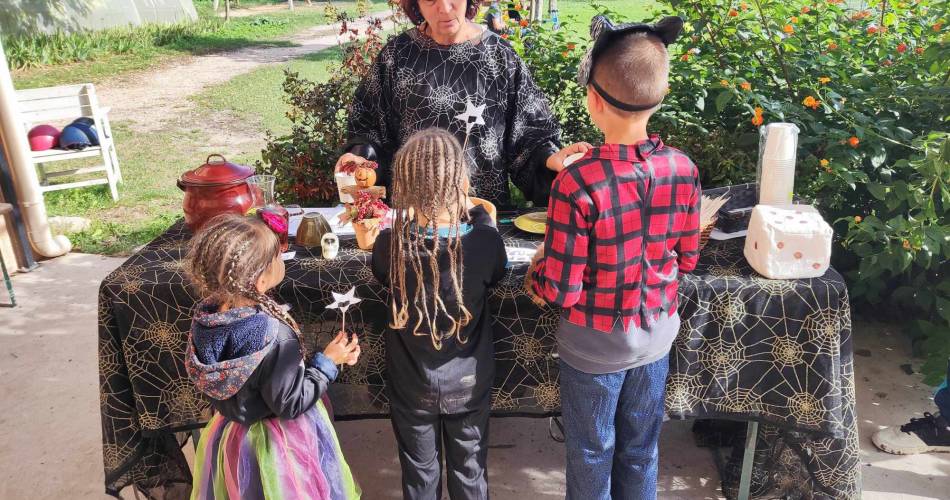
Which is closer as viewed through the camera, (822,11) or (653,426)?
(653,426)

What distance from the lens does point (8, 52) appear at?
40.8 feet

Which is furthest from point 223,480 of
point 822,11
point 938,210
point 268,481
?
point 822,11

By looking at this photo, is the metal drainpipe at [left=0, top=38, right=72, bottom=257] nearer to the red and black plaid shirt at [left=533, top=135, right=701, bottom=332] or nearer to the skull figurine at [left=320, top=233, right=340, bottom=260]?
the skull figurine at [left=320, top=233, right=340, bottom=260]

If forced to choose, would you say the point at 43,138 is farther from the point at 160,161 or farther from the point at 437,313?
the point at 437,313

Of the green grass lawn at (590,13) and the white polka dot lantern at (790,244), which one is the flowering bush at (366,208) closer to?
the green grass lawn at (590,13)

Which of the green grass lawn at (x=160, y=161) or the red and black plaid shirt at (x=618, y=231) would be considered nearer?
the red and black plaid shirt at (x=618, y=231)

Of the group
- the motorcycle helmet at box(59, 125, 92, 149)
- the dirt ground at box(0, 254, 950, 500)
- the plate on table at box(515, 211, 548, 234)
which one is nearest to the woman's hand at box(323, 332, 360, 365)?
the plate on table at box(515, 211, 548, 234)

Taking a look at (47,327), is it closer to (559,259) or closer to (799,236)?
(559,259)

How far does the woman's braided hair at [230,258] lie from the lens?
1.74m

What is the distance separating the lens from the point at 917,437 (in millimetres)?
2898

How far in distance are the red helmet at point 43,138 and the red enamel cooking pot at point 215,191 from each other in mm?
4868

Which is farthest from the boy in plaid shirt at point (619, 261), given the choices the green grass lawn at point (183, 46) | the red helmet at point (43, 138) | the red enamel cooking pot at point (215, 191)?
the green grass lawn at point (183, 46)

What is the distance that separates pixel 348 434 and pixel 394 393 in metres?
1.05

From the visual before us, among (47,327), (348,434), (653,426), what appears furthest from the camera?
(47,327)
